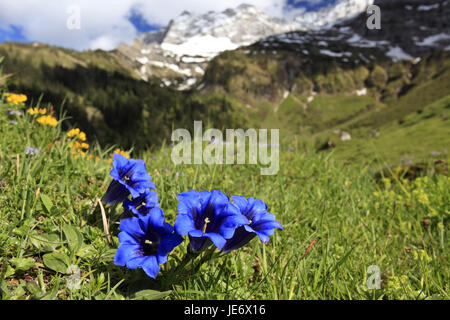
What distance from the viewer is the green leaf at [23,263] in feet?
5.98

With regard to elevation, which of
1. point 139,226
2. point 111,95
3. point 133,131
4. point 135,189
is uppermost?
point 111,95

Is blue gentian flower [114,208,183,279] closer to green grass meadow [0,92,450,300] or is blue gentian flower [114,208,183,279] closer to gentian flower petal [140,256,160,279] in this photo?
gentian flower petal [140,256,160,279]

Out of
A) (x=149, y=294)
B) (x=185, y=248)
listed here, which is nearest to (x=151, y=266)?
(x=149, y=294)

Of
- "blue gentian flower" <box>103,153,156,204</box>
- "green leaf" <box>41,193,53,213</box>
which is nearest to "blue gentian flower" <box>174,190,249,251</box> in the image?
"blue gentian flower" <box>103,153,156,204</box>

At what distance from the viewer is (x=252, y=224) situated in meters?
1.79

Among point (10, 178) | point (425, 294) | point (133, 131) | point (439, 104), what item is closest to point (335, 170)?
point (425, 294)

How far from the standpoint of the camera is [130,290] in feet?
5.79

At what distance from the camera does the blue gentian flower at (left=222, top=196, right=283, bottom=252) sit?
1.71m

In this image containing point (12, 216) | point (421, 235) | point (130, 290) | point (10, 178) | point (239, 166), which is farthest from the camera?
point (239, 166)

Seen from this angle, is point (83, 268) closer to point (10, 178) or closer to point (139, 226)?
point (139, 226)

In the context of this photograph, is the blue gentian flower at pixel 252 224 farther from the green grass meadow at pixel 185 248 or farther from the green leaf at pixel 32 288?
the green leaf at pixel 32 288

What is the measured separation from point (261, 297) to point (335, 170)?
418 centimetres

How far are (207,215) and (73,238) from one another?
1.00 meters

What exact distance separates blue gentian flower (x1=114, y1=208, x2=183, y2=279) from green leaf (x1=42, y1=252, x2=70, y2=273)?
23.1 inches
